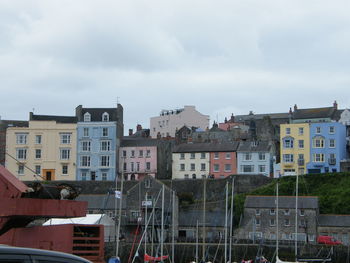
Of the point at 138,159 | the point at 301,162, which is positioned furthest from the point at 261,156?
the point at 138,159

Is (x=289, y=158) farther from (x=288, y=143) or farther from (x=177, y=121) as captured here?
(x=177, y=121)

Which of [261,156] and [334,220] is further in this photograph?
[261,156]

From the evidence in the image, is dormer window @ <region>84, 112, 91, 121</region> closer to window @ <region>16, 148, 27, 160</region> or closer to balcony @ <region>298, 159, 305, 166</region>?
window @ <region>16, 148, 27, 160</region>

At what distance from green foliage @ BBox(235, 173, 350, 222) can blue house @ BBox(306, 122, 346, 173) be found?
7037mm

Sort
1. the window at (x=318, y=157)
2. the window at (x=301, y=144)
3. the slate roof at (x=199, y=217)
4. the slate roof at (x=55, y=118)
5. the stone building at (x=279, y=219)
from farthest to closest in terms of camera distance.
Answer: the slate roof at (x=55, y=118) → the window at (x=301, y=144) → the window at (x=318, y=157) → the slate roof at (x=199, y=217) → the stone building at (x=279, y=219)

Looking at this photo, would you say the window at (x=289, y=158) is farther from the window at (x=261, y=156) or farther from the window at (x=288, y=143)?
the window at (x=261, y=156)

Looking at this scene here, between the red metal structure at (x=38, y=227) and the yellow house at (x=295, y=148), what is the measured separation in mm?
53075

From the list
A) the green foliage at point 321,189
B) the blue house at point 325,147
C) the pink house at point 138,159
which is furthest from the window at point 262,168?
the pink house at point 138,159

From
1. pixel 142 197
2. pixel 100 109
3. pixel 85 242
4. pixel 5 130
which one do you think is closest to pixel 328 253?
pixel 142 197

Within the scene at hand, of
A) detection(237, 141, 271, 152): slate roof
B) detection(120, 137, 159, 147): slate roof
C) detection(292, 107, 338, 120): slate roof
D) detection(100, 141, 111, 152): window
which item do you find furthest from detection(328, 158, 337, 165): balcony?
→ detection(100, 141, 111, 152): window

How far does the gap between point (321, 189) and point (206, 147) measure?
57.2 ft

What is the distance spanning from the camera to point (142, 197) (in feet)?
185

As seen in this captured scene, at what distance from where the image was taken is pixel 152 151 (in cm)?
7362

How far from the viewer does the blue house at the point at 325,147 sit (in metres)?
66.7
